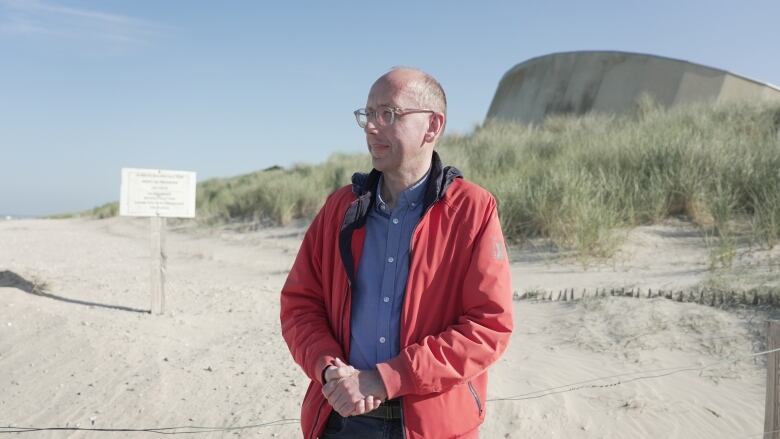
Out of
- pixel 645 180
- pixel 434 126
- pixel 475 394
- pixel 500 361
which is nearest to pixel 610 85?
pixel 645 180

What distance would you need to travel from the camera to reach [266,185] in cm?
1634

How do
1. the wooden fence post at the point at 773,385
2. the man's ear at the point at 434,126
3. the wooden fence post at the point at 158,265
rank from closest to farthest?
the man's ear at the point at 434,126, the wooden fence post at the point at 773,385, the wooden fence post at the point at 158,265

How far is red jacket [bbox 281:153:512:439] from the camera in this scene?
1811 mm

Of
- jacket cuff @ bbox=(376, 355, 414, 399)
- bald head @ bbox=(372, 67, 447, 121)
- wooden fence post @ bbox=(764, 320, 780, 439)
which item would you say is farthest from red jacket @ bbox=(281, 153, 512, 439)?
wooden fence post @ bbox=(764, 320, 780, 439)

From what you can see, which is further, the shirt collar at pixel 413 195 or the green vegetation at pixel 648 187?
the green vegetation at pixel 648 187

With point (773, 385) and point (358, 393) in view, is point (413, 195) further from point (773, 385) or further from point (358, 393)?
point (773, 385)

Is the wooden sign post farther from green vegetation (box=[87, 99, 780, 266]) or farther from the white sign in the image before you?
green vegetation (box=[87, 99, 780, 266])

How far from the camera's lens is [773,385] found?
8.57 ft

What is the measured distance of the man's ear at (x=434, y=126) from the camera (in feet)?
6.65

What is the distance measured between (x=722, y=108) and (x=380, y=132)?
13543mm

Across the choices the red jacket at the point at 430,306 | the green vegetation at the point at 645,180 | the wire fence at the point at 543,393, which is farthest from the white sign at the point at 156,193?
the red jacket at the point at 430,306

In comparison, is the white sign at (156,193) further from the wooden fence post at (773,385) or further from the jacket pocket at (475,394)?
the wooden fence post at (773,385)

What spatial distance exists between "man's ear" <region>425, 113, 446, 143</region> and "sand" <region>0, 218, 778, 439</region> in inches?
83.2

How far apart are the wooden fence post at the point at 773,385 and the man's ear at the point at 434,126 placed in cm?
158
